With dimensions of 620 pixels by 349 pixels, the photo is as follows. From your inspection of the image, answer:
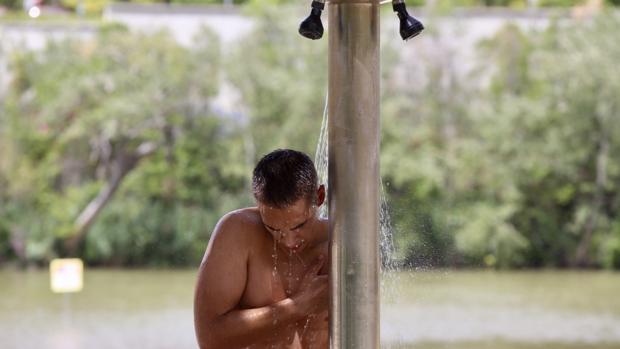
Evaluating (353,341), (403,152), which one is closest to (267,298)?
(353,341)

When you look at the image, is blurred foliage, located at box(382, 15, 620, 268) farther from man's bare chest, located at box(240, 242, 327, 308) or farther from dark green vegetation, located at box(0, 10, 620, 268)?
man's bare chest, located at box(240, 242, 327, 308)

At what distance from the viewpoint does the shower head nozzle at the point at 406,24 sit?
6.24 feet

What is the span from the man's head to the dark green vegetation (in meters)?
20.4

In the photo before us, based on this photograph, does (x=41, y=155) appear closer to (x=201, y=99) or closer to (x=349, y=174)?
(x=201, y=99)

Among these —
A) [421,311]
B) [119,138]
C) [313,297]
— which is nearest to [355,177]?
[313,297]

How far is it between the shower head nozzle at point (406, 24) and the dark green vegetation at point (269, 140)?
66.8 feet

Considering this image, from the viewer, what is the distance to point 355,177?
1.84m

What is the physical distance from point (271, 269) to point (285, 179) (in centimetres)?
21

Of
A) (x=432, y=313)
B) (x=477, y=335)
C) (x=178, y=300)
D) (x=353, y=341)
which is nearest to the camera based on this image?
(x=353, y=341)

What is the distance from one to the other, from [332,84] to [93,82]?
22739 mm

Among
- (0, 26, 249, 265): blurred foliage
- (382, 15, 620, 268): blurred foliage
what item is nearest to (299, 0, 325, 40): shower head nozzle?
(382, 15, 620, 268): blurred foliage

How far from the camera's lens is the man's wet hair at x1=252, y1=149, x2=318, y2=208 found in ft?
5.95

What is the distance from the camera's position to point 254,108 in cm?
2370

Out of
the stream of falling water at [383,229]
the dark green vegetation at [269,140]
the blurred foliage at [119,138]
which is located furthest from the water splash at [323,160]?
the blurred foliage at [119,138]
